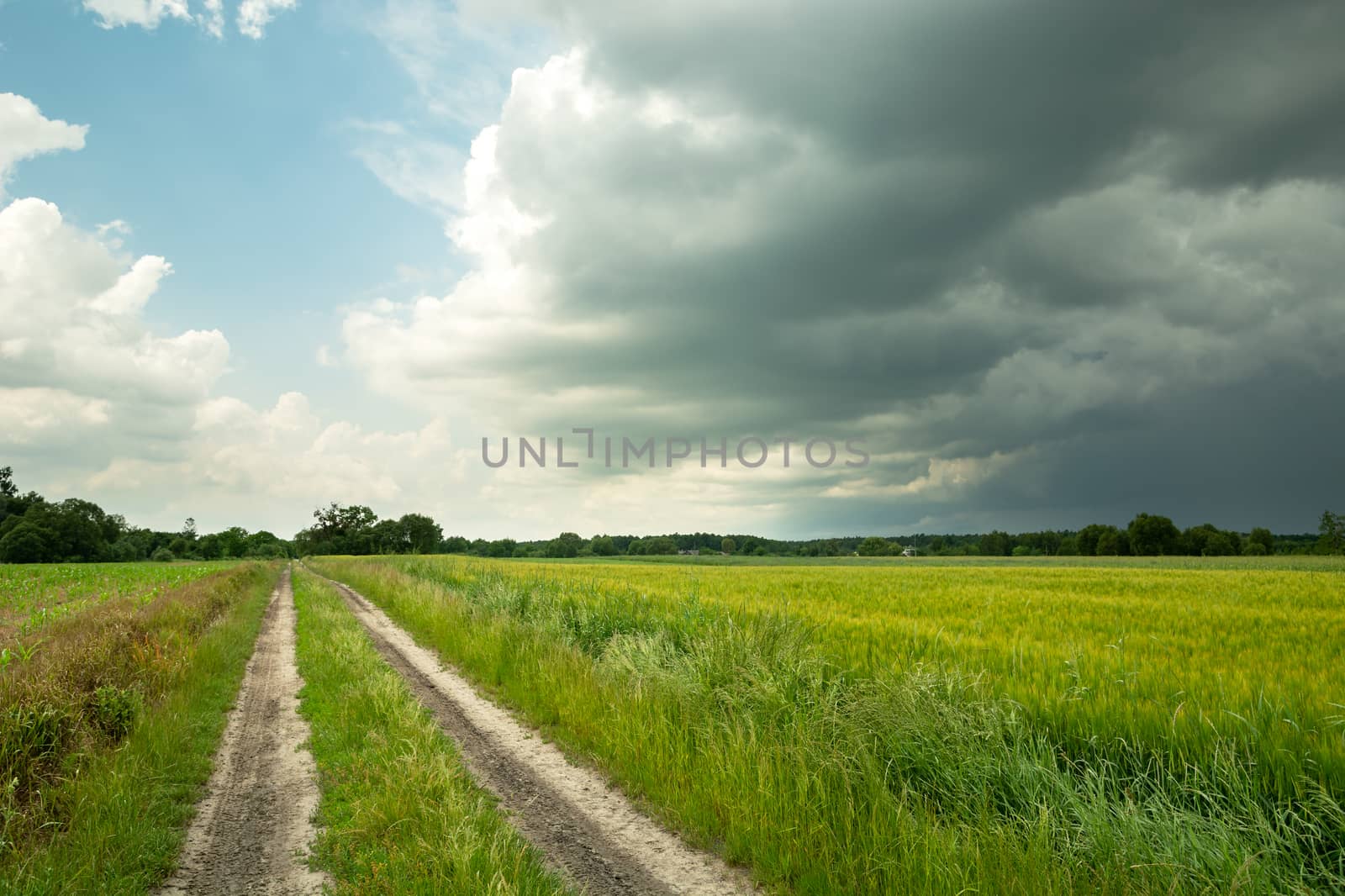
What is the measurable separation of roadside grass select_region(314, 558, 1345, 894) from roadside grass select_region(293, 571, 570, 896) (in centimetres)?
173

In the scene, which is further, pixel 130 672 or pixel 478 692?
pixel 478 692

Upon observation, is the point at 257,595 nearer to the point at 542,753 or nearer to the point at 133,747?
the point at 133,747

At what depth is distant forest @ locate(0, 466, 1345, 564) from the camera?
318ft

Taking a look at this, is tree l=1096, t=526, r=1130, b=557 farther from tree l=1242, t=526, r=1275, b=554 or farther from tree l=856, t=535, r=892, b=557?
tree l=856, t=535, r=892, b=557

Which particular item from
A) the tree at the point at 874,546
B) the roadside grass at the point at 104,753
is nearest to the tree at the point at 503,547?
the tree at the point at 874,546

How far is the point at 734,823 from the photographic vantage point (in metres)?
5.64

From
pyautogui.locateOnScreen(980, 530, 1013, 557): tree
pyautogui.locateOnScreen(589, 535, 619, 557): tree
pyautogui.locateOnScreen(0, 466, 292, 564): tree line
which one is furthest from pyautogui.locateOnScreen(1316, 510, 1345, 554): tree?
pyautogui.locateOnScreen(0, 466, 292, 564): tree line

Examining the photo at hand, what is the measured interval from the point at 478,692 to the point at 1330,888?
420 inches

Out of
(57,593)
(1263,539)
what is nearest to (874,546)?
(1263,539)

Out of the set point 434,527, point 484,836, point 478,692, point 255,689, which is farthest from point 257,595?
point 434,527

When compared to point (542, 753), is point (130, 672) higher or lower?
higher

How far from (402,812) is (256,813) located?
202 centimetres

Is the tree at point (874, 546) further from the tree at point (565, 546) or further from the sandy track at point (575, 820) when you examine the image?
the sandy track at point (575, 820)

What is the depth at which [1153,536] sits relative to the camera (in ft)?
370
